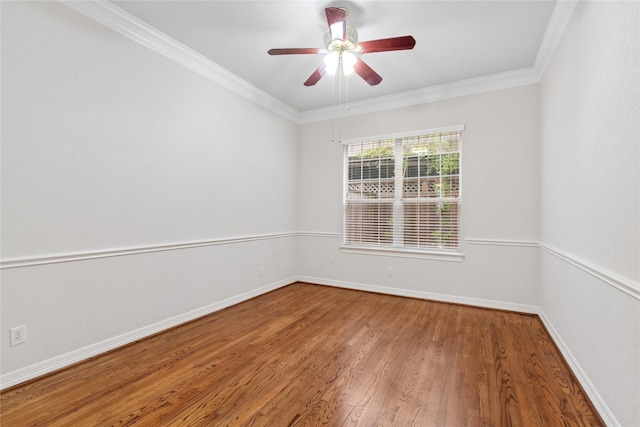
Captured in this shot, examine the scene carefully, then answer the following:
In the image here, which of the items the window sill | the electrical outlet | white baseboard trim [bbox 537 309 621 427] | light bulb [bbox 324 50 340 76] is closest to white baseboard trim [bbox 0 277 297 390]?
the electrical outlet

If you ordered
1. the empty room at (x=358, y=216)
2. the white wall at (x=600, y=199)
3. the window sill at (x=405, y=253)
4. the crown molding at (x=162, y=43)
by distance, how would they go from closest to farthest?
the white wall at (x=600, y=199) < the empty room at (x=358, y=216) < the crown molding at (x=162, y=43) < the window sill at (x=405, y=253)

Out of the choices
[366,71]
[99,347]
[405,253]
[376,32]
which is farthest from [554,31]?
[99,347]

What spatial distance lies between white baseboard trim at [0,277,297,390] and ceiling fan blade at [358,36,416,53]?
3.15 meters

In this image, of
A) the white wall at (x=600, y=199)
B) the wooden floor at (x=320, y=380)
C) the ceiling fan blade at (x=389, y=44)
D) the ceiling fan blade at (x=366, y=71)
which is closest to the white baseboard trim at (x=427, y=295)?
the wooden floor at (x=320, y=380)

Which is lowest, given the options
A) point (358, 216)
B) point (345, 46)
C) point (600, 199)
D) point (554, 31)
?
point (358, 216)

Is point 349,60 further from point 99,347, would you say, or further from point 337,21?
point 99,347

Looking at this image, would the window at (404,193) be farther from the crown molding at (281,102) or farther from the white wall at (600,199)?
the white wall at (600,199)

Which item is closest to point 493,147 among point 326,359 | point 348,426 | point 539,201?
point 539,201

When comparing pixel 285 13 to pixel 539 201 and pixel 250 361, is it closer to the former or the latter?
pixel 250 361

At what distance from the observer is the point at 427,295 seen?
3.93 m

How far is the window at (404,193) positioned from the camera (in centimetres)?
386

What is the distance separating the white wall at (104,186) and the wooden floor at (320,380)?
35cm

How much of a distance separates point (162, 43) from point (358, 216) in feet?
10.7

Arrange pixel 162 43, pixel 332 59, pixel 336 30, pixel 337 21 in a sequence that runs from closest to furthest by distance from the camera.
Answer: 1. pixel 337 21
2. pixel 336 30
3. pixel 332 59
4. pixel 162 43
